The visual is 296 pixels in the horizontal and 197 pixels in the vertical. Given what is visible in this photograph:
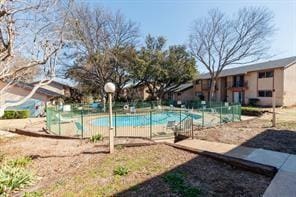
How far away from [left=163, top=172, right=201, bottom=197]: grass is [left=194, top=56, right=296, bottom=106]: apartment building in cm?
2983

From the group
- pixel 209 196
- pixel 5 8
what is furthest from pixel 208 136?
pixel 5 8

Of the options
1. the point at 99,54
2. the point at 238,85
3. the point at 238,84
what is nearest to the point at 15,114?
the point at 99,54

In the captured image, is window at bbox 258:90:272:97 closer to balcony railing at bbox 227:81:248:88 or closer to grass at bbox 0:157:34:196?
balcony railing at bbox 227:81:248:88

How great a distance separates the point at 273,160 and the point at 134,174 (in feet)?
12.8

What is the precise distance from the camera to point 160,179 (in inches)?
224

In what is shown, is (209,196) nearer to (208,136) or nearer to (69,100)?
(208,136)

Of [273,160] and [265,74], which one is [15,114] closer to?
[273,160]

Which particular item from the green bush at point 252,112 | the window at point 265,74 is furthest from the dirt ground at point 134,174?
the window at point 265,74

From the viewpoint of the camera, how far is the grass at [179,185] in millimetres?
4905

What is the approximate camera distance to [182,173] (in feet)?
19.7

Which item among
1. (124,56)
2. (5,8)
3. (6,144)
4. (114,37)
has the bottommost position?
(6,144)

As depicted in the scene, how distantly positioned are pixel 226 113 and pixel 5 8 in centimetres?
1517

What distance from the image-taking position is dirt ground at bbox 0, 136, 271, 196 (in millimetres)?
5211

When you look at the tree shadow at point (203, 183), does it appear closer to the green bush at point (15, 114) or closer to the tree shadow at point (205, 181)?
the tree shadow at point (205, 181)
